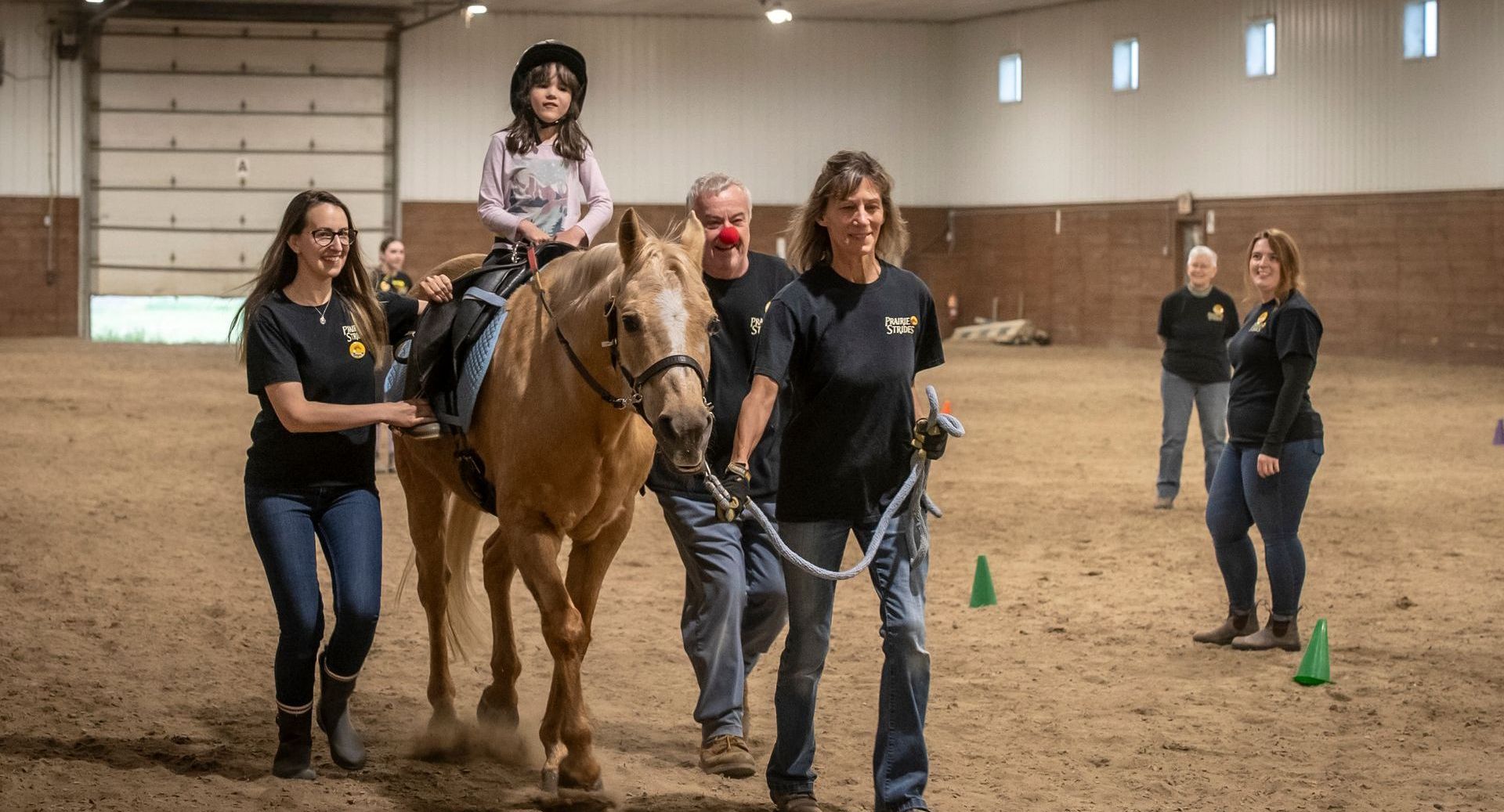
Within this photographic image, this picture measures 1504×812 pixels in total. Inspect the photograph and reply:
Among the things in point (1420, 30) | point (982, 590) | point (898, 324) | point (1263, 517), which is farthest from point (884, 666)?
point (1420, 30)

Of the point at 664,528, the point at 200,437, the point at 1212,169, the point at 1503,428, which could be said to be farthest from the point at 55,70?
the point at 1503,428

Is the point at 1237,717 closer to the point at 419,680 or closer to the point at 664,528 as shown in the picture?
the point at 419,680

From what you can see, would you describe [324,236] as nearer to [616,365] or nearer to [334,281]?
[334,281]

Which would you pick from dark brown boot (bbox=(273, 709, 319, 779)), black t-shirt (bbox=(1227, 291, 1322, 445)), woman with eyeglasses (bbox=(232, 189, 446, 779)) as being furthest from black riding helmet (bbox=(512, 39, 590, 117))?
black t-shirt (bbox=(1227, 291, 1322, 445))

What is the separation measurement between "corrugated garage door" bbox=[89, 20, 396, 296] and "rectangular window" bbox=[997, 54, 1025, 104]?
13.3 meters

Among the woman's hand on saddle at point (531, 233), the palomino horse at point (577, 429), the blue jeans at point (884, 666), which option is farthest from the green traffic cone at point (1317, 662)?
the woman's hand on saddle at point (531, 233)

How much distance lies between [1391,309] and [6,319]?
27093 millimetres

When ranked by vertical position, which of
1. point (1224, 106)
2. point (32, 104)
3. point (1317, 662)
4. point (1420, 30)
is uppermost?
point (1420, 30)

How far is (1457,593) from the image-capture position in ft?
27.9

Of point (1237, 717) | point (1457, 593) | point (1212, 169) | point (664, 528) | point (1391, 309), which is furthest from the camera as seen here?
point (1212, 169)

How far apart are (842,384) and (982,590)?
13.0ft

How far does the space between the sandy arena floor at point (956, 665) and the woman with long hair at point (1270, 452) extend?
0.88 ft

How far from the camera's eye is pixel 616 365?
472cm

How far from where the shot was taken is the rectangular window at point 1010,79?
1340 inches
